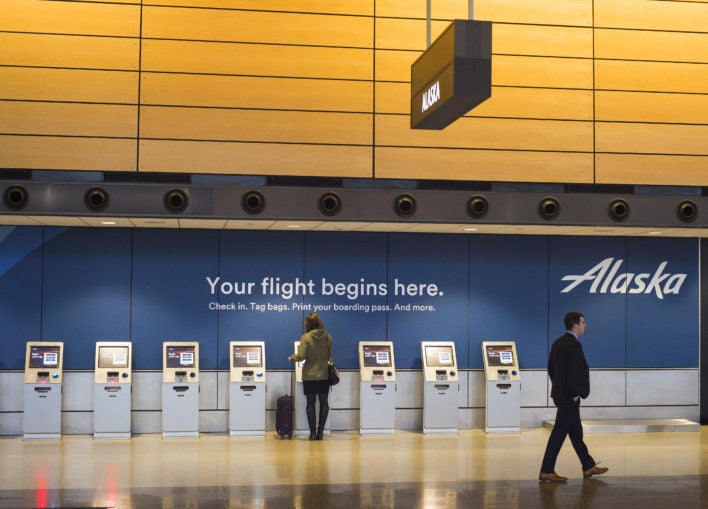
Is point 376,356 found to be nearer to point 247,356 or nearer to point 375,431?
point 375,431

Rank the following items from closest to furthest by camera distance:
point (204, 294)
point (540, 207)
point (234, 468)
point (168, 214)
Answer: point (234, 468) < point (168, 214) < point (540, 207) < point (204, 294)

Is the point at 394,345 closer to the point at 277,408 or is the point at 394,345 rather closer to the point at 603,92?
the point at 277,408

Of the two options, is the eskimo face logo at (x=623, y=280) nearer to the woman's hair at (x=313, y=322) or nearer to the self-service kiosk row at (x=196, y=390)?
the woman's hair at (x=313, y=322)

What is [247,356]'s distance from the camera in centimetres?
1112

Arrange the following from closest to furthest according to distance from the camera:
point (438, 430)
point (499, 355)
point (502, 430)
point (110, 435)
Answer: point (110, 435), point (438, 430), point (502, 430), point (499, 355)

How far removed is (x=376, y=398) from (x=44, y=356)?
3.95 meters

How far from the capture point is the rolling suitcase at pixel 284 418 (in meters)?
10.8

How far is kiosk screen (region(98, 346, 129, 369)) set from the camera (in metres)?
10.8

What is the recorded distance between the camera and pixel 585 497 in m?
7.81

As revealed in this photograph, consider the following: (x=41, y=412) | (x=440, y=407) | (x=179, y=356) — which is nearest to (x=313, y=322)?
(x=179, y=356)

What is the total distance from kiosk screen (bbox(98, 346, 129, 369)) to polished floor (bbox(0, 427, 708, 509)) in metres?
0.88

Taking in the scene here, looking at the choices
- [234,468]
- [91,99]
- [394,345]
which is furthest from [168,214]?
[394,345]

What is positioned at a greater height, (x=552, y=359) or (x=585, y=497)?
(x=552, y=359)

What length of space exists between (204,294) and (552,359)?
473 centimetres
